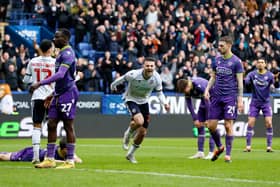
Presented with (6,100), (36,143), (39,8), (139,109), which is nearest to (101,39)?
(39,8)

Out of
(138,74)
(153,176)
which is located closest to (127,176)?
(153,176)

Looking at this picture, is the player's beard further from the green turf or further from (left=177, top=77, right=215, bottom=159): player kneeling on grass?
(left=177, top=77, right=215, bottom=159): player kneeling on grass

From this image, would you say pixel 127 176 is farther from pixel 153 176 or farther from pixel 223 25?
pixel 223 25

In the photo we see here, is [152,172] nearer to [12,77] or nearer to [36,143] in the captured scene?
[36,143]

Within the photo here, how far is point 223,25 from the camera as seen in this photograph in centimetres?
3875

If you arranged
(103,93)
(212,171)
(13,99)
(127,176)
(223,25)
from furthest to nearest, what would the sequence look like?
(223,25)
(103,93)
(13,99)
(212,171)
(127,176)

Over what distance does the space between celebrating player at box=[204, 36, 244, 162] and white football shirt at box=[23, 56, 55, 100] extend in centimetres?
368

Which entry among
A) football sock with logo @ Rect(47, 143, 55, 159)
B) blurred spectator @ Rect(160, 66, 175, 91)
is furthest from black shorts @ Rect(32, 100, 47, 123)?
blurred spectator @ Rect(160, 66, 175, 91)

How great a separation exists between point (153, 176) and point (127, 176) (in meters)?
0.42

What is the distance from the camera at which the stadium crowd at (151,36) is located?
32.9 meters

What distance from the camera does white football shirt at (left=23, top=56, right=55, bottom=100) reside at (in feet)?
54.6

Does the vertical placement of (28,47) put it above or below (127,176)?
above

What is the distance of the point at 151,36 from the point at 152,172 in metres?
20.9

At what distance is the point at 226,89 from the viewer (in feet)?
59.5
